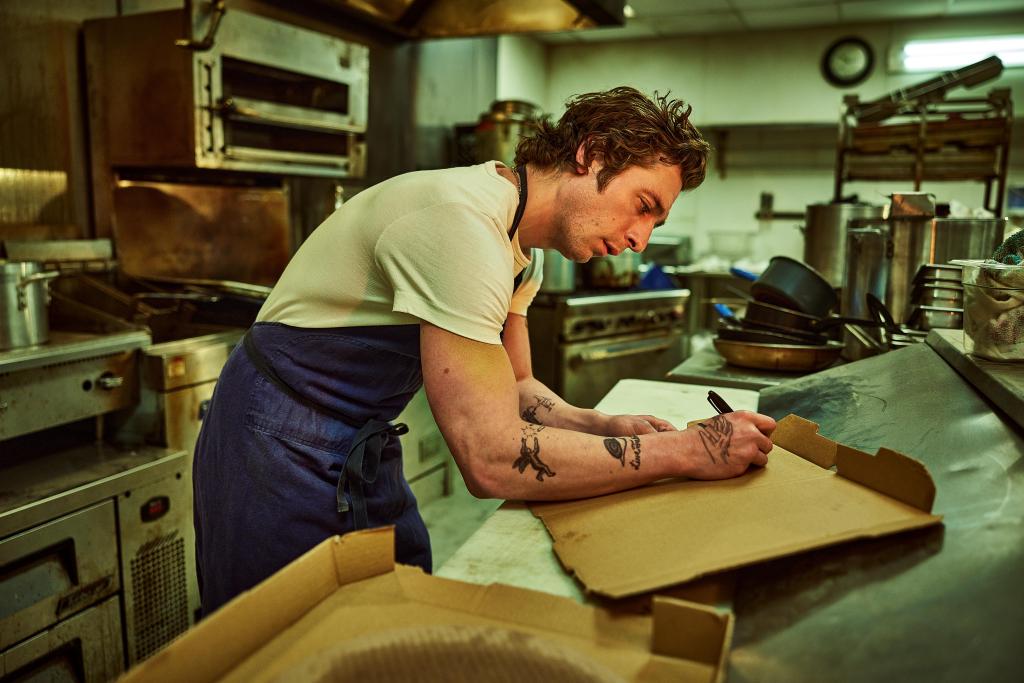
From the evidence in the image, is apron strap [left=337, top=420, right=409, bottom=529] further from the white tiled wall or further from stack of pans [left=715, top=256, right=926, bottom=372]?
the white tiled wall

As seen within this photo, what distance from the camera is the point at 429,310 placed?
1.09m

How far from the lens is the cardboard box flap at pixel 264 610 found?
0.66 meters

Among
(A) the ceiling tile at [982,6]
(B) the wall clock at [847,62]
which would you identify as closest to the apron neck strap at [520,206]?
(A) the ceiling tile at [982,6]

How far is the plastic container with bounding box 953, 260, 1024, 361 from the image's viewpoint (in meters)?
1.31

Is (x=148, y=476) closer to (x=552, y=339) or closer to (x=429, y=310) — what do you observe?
(x=429, y=310)

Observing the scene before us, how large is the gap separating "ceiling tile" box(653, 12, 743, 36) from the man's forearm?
17.9 ft

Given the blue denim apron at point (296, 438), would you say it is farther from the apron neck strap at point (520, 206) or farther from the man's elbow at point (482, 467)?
the man's elbow at point (482, 467)

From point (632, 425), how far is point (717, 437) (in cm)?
27

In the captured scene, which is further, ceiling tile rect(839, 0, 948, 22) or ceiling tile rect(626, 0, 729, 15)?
ceiling tile rect(626, 0, 729, 15)

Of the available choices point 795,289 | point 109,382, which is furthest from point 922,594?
point 109,382

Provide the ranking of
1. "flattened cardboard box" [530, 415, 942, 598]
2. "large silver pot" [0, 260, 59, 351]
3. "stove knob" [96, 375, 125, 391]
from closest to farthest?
"flattened cardboard box" [530, 415, 942, 598] → "large silver pot" [0, 260, 59, 351] → "stove knob" [96, 375, 125, 391]

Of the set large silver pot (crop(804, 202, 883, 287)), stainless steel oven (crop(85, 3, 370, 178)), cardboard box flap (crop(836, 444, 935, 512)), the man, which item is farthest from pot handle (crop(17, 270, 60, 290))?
large silver pot (crop(804, 202, 883, 287))

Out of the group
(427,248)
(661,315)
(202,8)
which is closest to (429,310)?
(427,248)

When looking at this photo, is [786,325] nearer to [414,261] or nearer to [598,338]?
[414,261]
